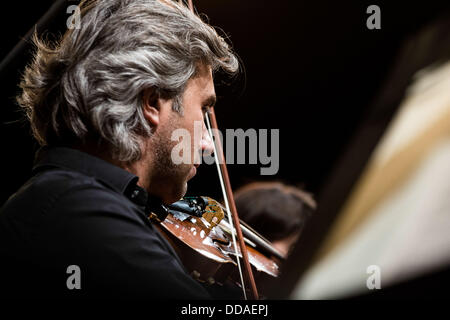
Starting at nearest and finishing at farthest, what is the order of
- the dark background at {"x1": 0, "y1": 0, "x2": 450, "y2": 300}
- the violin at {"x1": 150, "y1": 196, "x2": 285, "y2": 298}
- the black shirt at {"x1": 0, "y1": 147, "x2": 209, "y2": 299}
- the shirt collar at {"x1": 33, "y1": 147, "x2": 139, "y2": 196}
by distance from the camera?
1. the black shirt at {"x1": 0, "y1": 147, "x2": 209, "y2": 299}
2. the shirt collar at {"x1": 33, "y1": 147, "x2": 139, "y2": 196}
3. the violin at {"x1": 150, "y1": 196, "x2": 285, "y2": 298}
4. the dark background at {"x1": 0, "y1": 0, "x2": 450, "y2": 300}

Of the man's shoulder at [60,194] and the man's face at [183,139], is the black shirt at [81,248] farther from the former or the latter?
the man's face at [183,139]

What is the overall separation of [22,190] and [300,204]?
1275 millimetres

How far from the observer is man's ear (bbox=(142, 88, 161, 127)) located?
963 mm

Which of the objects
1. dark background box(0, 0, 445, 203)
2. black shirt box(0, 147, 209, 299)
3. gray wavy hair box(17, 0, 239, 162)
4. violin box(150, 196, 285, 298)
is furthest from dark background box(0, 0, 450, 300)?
black shirt box(0, 147, 209, 299)

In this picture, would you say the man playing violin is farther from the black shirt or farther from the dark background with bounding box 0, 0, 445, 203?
the dark background with bounding box 0, 0, 445, 203

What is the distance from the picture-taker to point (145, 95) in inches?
38.3

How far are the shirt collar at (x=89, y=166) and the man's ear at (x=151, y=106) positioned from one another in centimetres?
16

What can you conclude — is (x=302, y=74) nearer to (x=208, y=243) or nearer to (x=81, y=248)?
(x=208, y=243)

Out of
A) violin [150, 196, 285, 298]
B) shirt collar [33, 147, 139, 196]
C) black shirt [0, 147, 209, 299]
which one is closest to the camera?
black shirt [0, 147, 209, 299]

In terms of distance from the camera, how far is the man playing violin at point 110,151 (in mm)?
672

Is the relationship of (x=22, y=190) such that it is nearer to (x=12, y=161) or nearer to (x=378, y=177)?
(x=378, y=177)

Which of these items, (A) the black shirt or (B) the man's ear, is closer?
(A) the black shirt

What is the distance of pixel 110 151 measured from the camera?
89 centimetres

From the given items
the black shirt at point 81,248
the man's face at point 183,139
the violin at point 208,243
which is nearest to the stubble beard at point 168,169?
the man's face at point 183,139
